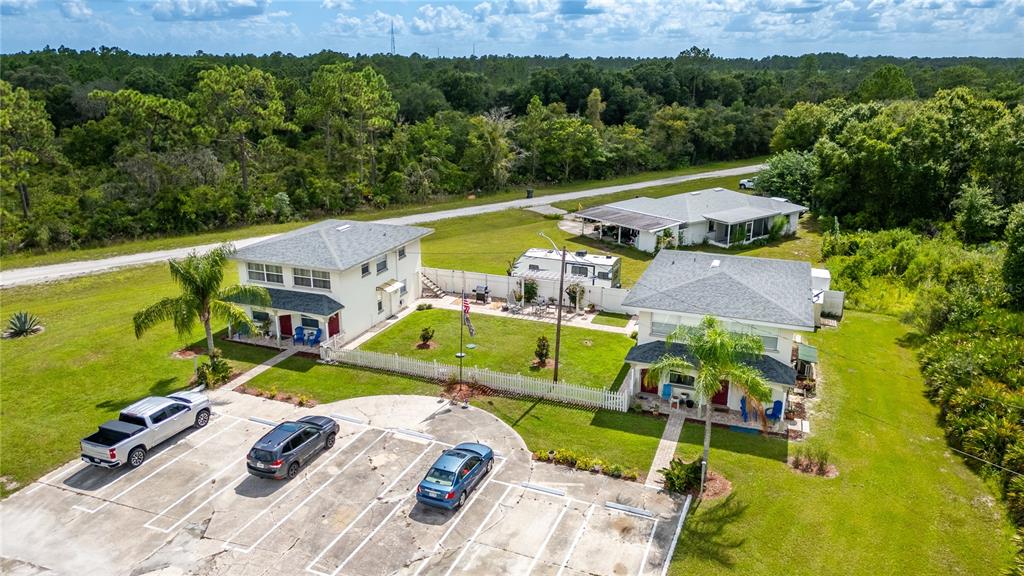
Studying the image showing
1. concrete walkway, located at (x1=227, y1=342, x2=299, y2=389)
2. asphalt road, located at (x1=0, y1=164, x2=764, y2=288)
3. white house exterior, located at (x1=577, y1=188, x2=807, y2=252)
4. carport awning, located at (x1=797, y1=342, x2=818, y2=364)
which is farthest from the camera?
white house exterior, located at (x1=577, y1=188, x2=807, y2=252)

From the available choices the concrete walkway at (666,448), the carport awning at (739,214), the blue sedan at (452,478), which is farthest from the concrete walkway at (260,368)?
the carport awning at (739,214)

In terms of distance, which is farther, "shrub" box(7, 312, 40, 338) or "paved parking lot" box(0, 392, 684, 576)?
"shrub" box(7, 312, 40, 338)

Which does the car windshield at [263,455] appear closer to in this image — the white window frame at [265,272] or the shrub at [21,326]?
the white window frame at [265,272]

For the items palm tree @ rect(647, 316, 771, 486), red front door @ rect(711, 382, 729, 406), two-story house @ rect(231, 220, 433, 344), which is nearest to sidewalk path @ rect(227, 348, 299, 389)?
two-story house @ rect(231, 220, 433, 344)

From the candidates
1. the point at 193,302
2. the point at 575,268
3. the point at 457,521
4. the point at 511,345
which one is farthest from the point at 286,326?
the point at 457,521

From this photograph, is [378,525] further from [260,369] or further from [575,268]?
[575,268]

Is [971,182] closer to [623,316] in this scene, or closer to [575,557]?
[623,316]

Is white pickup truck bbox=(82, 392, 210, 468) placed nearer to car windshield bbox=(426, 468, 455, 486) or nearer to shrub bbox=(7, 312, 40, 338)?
car windshield bbox=(426, 468, 455, 486)

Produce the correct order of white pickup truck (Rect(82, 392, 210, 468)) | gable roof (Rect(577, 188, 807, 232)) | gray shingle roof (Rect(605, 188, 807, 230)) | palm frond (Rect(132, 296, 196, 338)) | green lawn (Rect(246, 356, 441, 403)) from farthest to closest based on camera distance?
gray shingle roof (Rect(605, 188, 807, 230))
gable roof (Rect(577, 188, 807, 232))
green lawn (Rect(246, 356, 441, 403))
palm frond (Rect(132, 296, 196, 338))
white pickup truck (Rect(82, 392, 210, 468))
